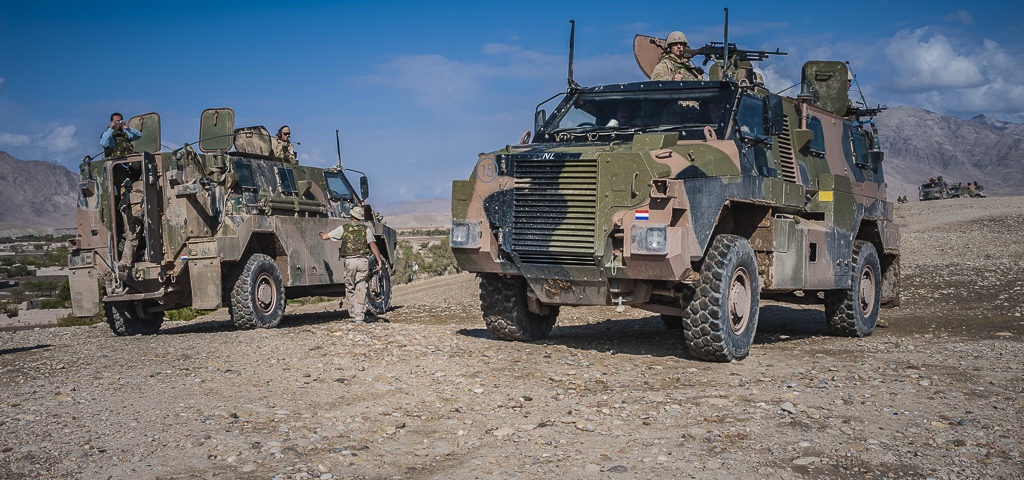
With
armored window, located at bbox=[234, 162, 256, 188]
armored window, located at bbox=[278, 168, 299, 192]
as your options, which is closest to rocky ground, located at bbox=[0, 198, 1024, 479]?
armored window, located at bbox=[234, 162, 256, 188]

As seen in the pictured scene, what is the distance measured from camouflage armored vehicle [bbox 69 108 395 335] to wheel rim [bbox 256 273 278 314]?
0.05 feet

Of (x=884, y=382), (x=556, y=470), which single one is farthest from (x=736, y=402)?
(x=556, y=470)

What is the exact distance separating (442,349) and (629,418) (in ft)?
11.3

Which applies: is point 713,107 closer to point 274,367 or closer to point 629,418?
point 629,418

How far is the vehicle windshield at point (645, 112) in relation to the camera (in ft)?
31.0

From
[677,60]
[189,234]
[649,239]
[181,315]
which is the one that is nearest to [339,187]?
[189,234]

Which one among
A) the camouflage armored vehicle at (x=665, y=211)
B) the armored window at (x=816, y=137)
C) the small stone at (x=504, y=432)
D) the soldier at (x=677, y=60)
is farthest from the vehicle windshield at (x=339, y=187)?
the small stone at (x=504, y=432)

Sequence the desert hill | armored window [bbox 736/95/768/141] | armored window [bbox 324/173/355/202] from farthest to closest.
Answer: the desert hill, armored window [bbox 324/173/355/202], armored window [bbox 736/95/768/141]

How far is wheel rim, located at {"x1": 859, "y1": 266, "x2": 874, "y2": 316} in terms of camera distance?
11.8 m

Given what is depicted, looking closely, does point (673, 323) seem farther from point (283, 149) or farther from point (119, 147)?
point (119, 147)

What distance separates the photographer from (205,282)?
1209cm

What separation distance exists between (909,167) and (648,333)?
138m

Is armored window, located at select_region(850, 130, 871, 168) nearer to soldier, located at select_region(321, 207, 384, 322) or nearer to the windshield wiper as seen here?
the windshield wiper

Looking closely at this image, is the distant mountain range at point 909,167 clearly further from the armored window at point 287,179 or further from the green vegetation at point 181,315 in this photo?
the armored window at point 287,179
